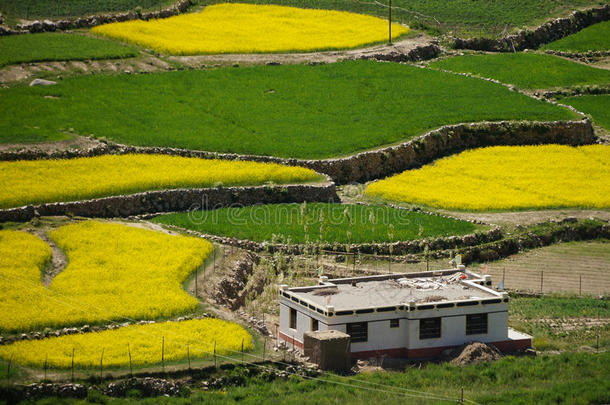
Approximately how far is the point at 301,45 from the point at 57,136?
107 feet

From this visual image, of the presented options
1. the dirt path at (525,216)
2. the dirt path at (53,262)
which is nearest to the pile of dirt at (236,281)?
the dirt path at (53,262)

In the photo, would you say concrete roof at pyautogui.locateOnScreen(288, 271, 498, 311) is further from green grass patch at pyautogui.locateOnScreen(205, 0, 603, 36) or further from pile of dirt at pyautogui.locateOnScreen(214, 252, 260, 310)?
green grass patch at pyautogui.locateOnScreen(205, 0, 603, 36)

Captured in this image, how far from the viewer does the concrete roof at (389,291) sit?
2719 inches

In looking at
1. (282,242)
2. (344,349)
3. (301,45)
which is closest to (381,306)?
(344,349)

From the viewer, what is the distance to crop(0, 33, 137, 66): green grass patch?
105375mm

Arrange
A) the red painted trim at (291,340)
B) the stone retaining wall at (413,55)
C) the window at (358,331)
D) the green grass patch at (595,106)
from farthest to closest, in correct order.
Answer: the stone retaining wall at (413,55)
the green grass patch at (595,106)
the red painted trim at (291,340)
the window at (358,331)

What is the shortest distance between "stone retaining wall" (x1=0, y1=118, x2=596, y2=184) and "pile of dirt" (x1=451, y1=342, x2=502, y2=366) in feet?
88.3

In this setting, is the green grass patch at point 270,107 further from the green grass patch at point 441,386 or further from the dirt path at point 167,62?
the green grass patch at point 441,386

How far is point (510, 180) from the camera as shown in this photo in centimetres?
9550

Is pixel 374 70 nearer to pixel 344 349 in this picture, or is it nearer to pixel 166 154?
pixel 166 154

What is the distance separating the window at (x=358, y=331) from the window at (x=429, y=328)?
8.75 feet

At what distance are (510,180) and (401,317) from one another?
1192 inches

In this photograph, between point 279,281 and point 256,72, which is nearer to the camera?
point 279,281

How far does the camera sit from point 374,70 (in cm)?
11262
